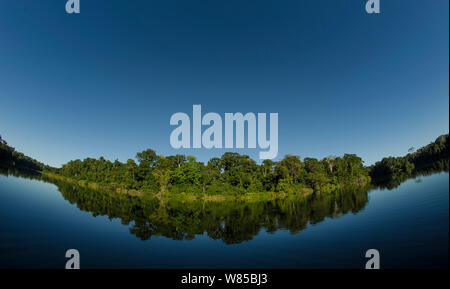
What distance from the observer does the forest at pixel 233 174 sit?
43.8m

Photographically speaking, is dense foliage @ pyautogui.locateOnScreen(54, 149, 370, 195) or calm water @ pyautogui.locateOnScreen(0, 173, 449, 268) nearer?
calm water @ pyautogui.locateOnScreen(0, 173, 449, 268)

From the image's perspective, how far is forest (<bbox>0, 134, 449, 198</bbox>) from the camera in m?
43.8

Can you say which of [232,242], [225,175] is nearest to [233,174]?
[225,175]

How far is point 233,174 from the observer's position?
157ft

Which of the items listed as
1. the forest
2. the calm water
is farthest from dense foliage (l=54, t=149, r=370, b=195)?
the calm water

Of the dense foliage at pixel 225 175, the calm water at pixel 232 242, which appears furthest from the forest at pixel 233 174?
the calm water at pixel 232 242

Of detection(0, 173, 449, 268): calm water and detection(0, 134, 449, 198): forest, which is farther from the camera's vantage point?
detection(0, 134, 449, 198): forest

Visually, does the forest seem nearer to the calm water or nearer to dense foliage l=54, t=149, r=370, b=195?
dense foliage l=54, t=149, r=370, b=195

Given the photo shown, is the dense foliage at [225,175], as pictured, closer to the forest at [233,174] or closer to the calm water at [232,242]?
the forest at [233,174]

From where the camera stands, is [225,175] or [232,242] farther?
[225,175]

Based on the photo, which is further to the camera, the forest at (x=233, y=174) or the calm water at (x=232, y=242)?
the forest at (x=233, y=174)

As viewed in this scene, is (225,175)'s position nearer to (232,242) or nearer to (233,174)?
(233,174)
